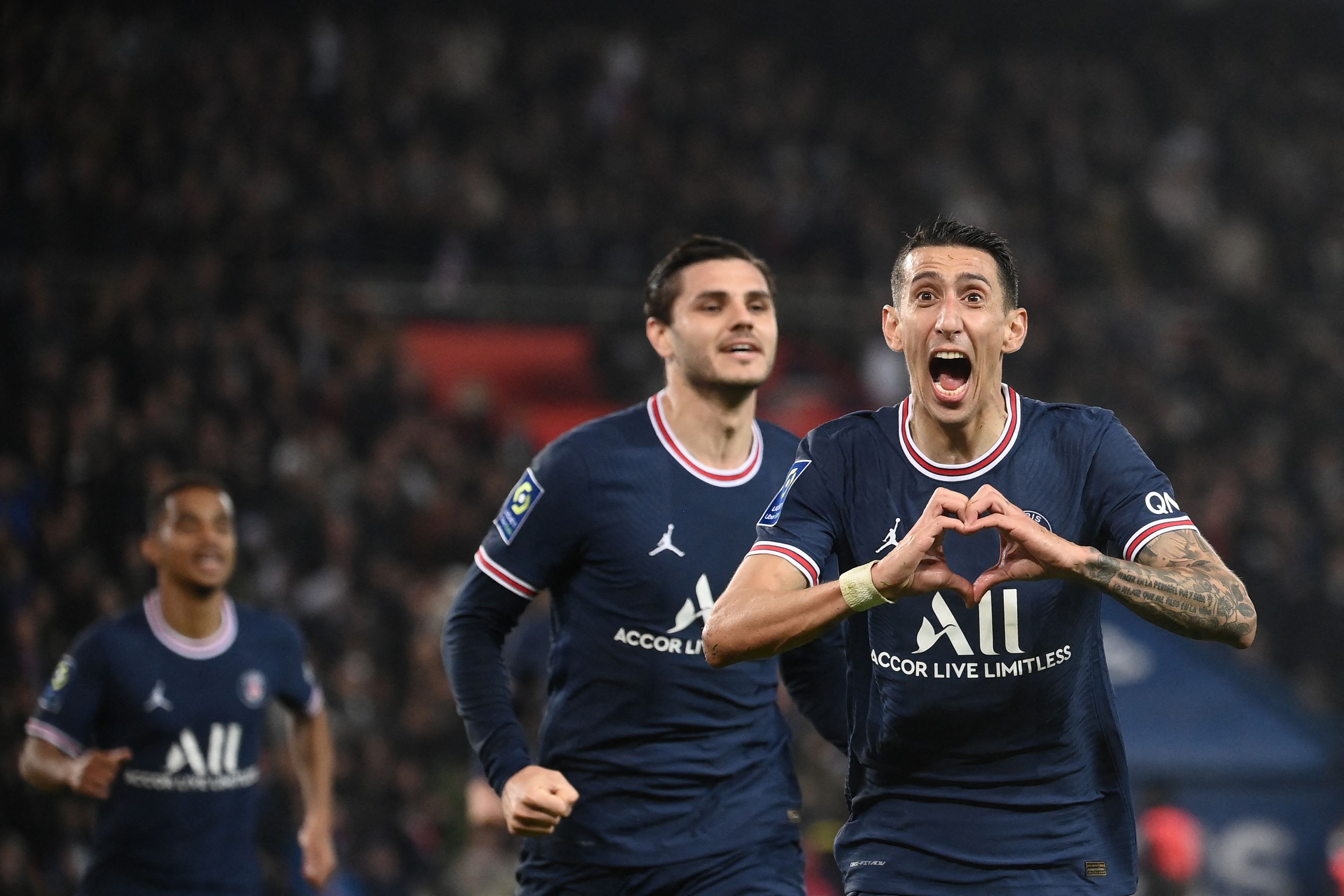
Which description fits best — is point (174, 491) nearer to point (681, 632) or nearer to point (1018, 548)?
point (681, 632)

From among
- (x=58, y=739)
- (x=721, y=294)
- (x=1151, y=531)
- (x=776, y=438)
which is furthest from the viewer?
(x=58, y=739)

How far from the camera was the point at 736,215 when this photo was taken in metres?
17.3

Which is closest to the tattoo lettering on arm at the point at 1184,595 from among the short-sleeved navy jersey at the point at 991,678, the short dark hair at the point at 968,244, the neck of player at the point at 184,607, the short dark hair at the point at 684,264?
the short-sleeved navy jersey at the point at 991,678

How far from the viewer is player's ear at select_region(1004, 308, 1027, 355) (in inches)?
136

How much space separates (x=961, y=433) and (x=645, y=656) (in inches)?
52.7

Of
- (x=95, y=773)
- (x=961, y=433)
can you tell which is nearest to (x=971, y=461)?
(x=961, y=433)

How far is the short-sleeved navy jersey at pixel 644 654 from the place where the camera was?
4281 millimetres

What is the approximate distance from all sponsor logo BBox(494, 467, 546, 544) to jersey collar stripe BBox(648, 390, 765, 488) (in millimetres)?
412

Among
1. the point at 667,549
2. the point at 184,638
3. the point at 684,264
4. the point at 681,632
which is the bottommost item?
the point at 681,632

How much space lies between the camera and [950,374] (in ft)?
11.5

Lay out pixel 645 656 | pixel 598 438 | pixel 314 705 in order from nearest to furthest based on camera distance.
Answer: pixel 645 656
pixel 598 438
pixel 314 705

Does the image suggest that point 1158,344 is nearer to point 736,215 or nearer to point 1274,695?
point 736,215

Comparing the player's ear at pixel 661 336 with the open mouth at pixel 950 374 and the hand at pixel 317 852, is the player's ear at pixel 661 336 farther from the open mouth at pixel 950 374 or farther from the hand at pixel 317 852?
the hand at pixel 317 852

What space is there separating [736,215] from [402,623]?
25.1 ft
